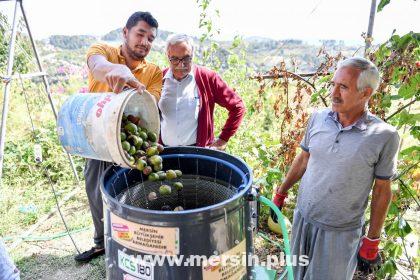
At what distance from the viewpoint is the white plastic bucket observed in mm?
1542

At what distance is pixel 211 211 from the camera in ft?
4.31

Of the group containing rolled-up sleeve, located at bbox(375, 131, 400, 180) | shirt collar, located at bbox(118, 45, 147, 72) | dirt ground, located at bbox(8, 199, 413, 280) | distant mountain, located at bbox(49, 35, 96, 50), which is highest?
distant mountain, located at bbox(49, 35, 96, 50)

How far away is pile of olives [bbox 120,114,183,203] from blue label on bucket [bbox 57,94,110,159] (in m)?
0.18

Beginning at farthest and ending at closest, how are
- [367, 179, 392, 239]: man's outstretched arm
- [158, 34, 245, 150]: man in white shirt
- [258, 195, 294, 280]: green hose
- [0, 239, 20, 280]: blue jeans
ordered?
[158, 34, 245, 150]: man in white shirt
[367, 179, 392, 239]: man's outstretched arm
[0, 239, 20, 280]: blue jeans
[258, 195, 294, 280]: green hose

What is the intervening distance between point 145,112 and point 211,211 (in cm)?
85

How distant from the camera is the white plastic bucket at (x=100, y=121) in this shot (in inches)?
60.7

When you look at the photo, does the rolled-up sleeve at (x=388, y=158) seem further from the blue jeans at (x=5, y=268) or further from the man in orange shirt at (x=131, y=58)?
the blue jeans at (x=5, y=268)

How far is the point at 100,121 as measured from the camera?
5.26 ft

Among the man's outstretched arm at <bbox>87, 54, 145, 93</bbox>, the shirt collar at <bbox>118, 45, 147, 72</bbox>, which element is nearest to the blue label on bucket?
the man's outstretched arm at <bbox>87, 54, 145, 93</bbox>

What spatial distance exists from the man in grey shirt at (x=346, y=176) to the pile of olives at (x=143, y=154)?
0.89 meters

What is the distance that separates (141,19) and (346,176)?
5.63ft

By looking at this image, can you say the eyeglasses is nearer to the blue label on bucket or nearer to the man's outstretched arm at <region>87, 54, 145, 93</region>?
the man's outstretched arm at <region>87, 54, 145, 93</region>

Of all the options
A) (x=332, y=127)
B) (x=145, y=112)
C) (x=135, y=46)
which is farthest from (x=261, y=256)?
(x=135, y=46)

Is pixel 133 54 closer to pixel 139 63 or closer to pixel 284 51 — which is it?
pixel 139 63
